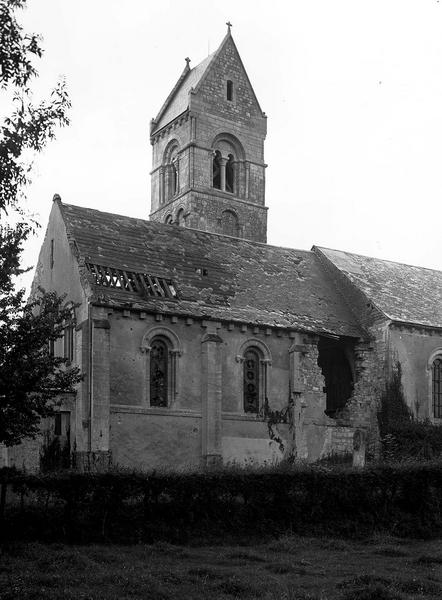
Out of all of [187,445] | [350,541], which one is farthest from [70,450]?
[350,541]

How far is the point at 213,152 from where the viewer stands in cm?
5566

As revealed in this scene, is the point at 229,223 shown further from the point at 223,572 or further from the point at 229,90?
the point at 223,572

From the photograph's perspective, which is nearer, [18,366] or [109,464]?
[18,366]

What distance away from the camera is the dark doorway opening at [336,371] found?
38.1 meters

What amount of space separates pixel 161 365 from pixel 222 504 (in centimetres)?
1131

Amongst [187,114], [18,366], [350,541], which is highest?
[187,114]

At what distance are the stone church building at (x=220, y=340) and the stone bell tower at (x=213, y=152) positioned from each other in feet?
43.1

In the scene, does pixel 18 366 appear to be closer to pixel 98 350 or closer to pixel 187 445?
pixel 98 350

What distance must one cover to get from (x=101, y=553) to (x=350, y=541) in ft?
23.0

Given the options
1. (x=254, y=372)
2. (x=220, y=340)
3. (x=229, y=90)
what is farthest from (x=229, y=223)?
(x=220, y=340)

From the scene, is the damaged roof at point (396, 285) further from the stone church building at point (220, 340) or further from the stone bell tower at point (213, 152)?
the stone bell tower at point (213, 152)

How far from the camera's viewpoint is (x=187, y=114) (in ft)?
182

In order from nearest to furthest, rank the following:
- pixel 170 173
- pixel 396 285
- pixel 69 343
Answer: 1. pixel 69 343
2. pixel 396 285
3. pixel 170 173

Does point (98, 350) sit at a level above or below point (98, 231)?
below
